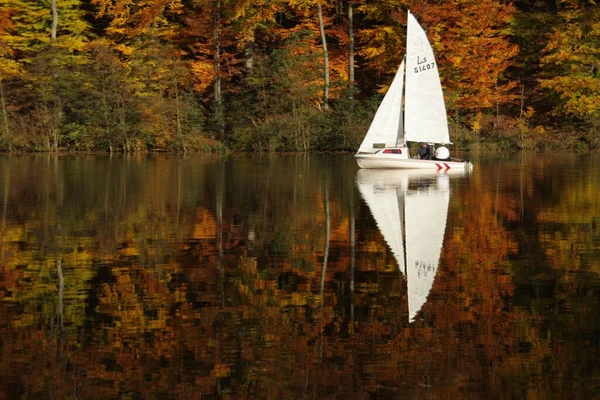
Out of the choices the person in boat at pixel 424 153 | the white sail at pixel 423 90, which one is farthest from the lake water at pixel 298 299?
the white sail at pixel 423 90

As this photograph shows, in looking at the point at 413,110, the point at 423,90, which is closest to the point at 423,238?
the point at 413,110

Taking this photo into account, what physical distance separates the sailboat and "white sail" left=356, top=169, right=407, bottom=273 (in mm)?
2675

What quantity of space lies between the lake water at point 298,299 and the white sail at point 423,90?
1804cm

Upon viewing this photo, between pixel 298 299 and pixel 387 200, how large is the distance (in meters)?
12.4

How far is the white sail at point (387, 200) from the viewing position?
15.4 m

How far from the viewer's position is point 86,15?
6262cm

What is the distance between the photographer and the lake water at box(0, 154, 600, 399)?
25.0 ft

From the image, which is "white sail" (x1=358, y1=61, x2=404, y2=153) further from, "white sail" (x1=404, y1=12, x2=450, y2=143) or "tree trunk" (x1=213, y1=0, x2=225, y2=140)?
"tree trunk" (x1=213, y1=0, x2=225, y2=140)

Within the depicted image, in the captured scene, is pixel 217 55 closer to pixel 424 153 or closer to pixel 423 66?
pixel 423 66

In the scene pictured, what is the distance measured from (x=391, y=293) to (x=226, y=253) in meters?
3.67

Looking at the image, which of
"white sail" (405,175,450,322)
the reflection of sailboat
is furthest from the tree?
"white sail" (405,175,450,322)

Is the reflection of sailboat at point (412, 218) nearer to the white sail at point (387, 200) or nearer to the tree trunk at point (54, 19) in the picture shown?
the white sail at point (387, 200)

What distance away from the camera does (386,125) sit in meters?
39.8

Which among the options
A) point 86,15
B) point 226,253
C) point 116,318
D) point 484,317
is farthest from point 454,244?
point 86,15
